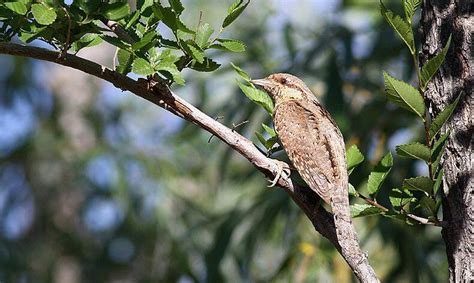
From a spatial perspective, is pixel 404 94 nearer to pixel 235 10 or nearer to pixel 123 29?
pixel 235 10

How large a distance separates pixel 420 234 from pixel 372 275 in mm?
2415

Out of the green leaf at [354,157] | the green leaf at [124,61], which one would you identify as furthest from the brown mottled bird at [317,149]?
the green leaf at [124,61]

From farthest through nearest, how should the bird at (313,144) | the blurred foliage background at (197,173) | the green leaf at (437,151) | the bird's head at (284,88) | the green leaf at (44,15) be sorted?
the blurred foliage background at (197,173)
the bird's head at (284,88)
the bird at (313,144)
the green leaf at (437,151)
the green leaf at (44,15)

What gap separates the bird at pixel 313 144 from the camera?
2.23 meters

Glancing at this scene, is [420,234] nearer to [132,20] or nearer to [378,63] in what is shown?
[378,63]

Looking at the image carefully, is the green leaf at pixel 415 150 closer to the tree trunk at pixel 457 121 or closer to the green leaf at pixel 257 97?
the tree trunk at pixel 457 121

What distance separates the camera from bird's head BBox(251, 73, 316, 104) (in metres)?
3.07

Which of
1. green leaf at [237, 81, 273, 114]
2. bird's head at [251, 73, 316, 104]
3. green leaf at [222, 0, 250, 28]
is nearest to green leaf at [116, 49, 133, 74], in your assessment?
green leaf at [222, 0, 250, 28]

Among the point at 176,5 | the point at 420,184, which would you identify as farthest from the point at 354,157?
the point at 176,5

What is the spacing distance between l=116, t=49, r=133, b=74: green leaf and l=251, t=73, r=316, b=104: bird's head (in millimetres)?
1274

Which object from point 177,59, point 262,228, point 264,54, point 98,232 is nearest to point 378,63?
point 264,54

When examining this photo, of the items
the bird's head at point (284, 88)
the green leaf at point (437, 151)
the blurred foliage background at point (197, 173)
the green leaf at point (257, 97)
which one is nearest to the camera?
the green leaf at point (437, 151)

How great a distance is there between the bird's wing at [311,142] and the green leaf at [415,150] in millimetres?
412

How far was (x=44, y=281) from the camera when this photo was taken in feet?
20.3
